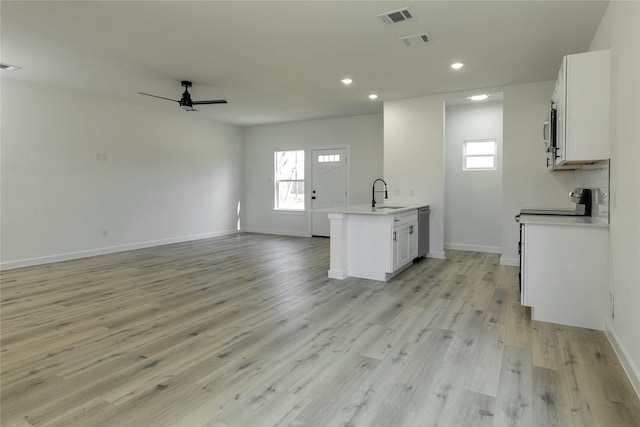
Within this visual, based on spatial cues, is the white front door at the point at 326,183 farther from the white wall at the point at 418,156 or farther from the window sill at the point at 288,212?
the white wall at the point at 418,156

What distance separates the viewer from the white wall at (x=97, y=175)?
5.39 m

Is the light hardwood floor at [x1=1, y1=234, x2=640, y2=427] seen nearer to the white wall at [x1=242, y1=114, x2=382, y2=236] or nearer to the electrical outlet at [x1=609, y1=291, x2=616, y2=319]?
the electrical outlet at [x1=609, y1=291, x2=616, y2=319]

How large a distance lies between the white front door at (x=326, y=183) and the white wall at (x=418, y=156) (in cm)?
198

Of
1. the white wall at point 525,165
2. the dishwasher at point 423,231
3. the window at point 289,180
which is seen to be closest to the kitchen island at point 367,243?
the dishwasher at point 423,231

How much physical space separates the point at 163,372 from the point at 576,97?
3748 millimetres

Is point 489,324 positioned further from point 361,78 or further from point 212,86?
point 212,86

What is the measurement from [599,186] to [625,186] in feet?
3.48

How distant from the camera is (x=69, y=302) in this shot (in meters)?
3.77

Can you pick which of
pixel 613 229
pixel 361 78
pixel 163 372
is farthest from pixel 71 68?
pixel 613 229

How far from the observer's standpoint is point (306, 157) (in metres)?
8.80

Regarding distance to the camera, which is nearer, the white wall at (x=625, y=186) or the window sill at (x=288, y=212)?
the white wall at (x=625, y=186)

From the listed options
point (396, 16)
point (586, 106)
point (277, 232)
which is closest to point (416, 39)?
point (396, 16)

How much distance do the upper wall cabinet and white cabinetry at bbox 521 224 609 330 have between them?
634mm

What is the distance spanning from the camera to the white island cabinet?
444 cm
